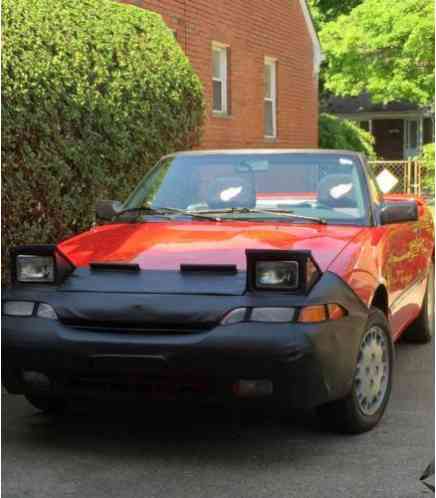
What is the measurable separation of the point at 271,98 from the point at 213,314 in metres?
17.1

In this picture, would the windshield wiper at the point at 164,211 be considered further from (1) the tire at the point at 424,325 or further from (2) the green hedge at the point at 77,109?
(1) the tire at the point at 424,325

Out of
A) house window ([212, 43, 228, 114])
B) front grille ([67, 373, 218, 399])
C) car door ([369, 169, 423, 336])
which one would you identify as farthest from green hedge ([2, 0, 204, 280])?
house window ([212, 43, 228, 114])

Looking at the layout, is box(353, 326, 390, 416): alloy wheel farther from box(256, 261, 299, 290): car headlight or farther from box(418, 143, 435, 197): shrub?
box(418, 143, 435, 197): shrub

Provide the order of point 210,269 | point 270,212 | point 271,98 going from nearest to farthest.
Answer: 1. point 210,269
2. point 270,212
3. point 271,98

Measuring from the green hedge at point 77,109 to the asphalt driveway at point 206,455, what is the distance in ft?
9.05

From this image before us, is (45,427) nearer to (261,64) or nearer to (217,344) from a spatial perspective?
(217,344)

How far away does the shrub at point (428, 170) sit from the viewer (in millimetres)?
27281

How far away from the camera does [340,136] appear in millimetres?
29328

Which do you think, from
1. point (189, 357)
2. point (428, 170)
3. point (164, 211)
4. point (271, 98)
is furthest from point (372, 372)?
point (428, 170)

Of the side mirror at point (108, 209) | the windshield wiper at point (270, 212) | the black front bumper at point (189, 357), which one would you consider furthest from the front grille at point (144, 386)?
the side mirror at point (108, 209)

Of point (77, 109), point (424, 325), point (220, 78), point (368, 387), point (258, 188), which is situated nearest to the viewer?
point (368, 387)

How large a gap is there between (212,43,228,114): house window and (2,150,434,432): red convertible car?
507 inches

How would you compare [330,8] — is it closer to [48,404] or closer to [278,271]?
[48,404]

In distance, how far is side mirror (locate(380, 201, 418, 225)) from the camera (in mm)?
5977
